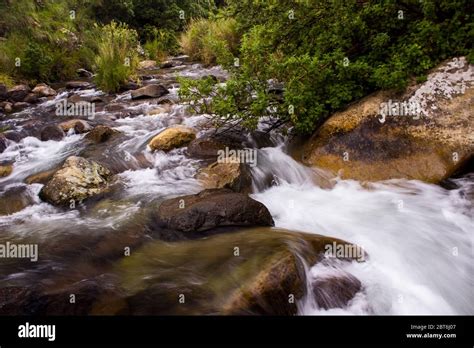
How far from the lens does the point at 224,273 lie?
10.8ft

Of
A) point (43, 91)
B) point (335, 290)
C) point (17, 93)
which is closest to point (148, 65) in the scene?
point (43, 91)

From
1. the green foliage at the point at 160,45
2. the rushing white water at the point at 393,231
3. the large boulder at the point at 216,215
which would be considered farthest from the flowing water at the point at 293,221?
the green foliage at the point at 160,45

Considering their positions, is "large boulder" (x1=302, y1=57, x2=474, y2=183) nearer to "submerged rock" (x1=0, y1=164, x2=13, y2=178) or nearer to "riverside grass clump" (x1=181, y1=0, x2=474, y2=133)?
"riverside grass clump" (x1=181, y1=0, x2=474, y2=133)

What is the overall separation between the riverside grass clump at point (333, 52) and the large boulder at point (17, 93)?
22.3 ft

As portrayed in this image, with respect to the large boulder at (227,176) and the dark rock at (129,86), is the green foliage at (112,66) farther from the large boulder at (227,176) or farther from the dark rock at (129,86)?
the large boulder at (227,176)

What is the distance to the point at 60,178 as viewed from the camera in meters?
5.08

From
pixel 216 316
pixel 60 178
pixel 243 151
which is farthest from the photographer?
pixel 243 151

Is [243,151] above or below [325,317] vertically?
above

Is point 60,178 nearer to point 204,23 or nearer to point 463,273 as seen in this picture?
point 463,273

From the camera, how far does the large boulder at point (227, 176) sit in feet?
16.9

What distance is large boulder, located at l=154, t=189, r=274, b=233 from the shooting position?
418 cm

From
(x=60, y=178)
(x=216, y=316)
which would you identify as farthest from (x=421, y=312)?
(x=60, y=178)

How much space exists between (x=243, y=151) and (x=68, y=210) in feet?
8.86

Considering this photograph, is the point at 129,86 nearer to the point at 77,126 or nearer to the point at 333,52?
the point at 77,126
